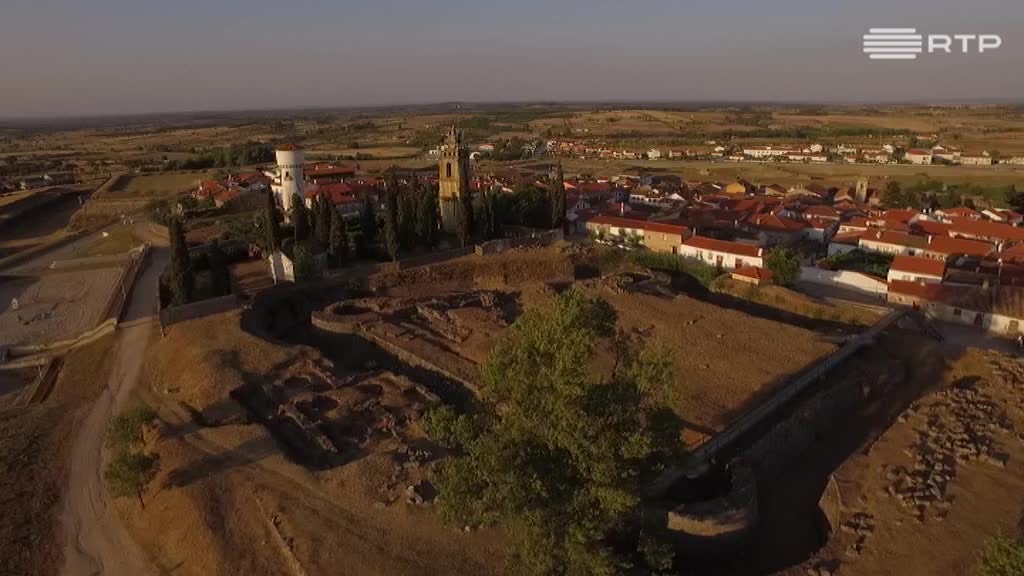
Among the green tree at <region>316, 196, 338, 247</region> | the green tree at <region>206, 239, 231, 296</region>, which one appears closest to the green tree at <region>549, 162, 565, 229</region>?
the green tree at <region>316, 196, 338, 247</region>

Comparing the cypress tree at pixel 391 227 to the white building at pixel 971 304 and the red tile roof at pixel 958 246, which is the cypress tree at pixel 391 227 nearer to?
the white building at pixel 971 304

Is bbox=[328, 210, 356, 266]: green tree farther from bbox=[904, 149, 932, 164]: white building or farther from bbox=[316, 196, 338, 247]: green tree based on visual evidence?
bbox=[904, 149, 932, 164]: white building

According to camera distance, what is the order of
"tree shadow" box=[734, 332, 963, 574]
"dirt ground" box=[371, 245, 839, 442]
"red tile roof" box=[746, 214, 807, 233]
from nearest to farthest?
1. "tree shadow" box=[734, 332, 963, 574]
2. "dirt ground" box=[371, 245, 839, 442]
3. "red tile roof" box=[746, 214, 807, 233]

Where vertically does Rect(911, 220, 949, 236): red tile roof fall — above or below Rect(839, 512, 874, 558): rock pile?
above

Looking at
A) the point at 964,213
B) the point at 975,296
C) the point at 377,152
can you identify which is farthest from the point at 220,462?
the point at 377,152

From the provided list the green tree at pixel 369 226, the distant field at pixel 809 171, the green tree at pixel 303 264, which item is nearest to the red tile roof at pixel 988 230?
the distant field at pixel 809 171

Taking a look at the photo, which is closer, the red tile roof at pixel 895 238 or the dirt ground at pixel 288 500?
the dirt ground at pixel 288 500

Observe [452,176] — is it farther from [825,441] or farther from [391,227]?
[825,441]
